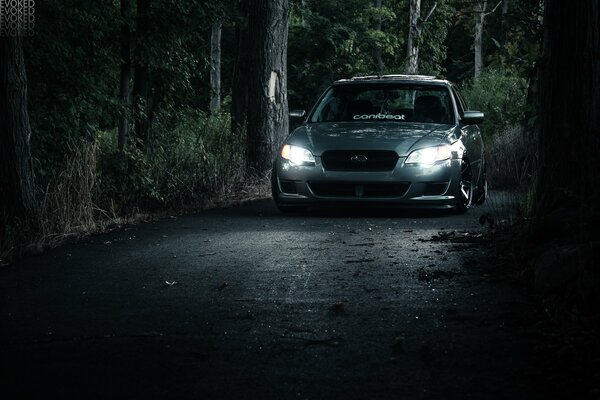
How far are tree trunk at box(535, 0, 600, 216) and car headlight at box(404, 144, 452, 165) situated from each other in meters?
4.66

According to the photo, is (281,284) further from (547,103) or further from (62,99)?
(62,99)

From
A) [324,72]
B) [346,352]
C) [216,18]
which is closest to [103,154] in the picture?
Answer: [216,18]

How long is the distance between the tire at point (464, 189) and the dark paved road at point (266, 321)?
8.60 ft

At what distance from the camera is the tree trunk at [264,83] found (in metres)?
21.0

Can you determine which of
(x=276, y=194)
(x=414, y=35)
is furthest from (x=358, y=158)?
(x=414, y=35)

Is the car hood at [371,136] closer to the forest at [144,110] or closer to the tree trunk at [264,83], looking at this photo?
the forest at [144,110]

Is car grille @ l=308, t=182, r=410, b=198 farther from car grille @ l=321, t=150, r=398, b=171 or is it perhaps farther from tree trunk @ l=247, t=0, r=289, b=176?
tree trunk @ l=247, t=0, r=289, b=176

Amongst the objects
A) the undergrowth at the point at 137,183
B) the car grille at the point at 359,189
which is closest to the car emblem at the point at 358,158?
the car grille at the point at 359,189

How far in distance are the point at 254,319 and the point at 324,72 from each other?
54.5 m

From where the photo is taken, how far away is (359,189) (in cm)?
1438

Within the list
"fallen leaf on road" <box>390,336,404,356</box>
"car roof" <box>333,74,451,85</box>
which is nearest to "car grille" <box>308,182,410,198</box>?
"car roof" <box>333,74,451,85</box>

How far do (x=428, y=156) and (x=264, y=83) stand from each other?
24.4ft

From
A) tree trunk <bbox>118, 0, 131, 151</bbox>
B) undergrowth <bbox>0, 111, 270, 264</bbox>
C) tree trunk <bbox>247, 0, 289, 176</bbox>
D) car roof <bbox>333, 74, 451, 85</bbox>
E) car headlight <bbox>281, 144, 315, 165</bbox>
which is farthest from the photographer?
tree trunk <bbox>247, 0, 289, 176</bbox>

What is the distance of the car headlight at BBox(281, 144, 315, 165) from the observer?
573 inches
